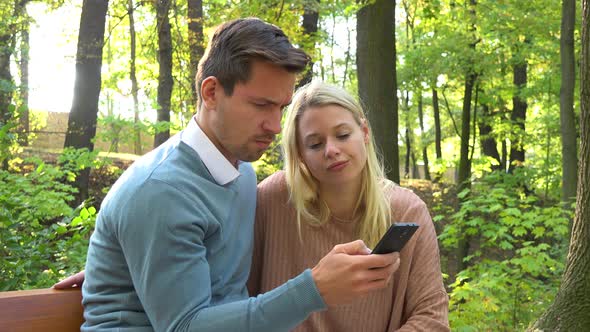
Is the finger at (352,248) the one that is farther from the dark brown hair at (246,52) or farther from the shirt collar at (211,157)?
the dark brown hair at (246,52)

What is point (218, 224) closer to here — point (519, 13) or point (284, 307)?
Result: point (284, 307)

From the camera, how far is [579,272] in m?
6.05

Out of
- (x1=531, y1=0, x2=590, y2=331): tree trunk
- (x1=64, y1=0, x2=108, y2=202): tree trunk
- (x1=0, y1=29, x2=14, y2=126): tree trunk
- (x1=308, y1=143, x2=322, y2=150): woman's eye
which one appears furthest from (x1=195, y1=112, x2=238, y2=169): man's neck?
(x1=64, y1=0, x2=108, y2=202): tree trunk

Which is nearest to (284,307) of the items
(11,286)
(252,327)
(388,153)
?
(252,327)

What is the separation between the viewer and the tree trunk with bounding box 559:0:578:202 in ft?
31.1

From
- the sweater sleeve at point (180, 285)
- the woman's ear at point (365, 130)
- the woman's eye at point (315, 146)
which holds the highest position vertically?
the woman's ear at point (365, 130)

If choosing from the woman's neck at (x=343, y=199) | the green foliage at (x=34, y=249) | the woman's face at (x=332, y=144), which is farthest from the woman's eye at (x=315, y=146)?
the green foliage at (x=34, y=249)

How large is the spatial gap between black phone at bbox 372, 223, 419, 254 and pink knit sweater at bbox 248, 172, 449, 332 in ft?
1.89

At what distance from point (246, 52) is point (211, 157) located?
343 mm

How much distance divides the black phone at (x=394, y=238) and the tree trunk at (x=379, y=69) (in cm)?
470

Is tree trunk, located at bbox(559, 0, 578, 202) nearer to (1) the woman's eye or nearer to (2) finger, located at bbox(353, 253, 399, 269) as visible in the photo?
(1) the woman's eye

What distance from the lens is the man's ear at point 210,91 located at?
7.12ft

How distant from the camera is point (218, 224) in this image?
2045 mm

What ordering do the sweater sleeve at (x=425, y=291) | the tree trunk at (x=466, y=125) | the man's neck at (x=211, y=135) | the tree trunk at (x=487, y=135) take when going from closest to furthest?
the man's neck at (x=211, y=135) < the sweater sleeve at (x=425, y=291) < the tree trunk at (x=466, y=125) < the tree trunk at (x=487, y=135)
